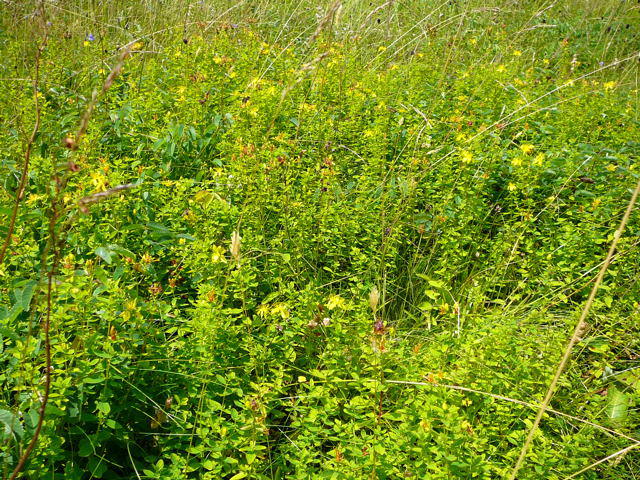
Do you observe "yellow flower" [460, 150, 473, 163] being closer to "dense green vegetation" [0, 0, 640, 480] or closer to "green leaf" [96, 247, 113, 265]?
"dense green vegetation" [0, 0, 640, 480]

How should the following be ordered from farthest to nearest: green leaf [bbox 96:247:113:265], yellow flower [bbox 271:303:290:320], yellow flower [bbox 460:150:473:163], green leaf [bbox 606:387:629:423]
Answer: yellow flower [bbox 460:150:473:163]
green leaf [bbox 606:387:629:423]
yellow flower [bbox 271:303:290:320]
green leaf [bbox 96:247:113:265]

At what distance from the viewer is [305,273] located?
2268 millimetres

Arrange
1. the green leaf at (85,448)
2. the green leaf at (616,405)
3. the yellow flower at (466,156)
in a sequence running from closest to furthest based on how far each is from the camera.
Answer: the green leaf at (85,448), the green leaf at (616,405), the yellow flower at (466,156)

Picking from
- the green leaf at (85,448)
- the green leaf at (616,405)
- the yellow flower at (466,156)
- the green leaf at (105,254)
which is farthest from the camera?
the yellow flower at (466,156)

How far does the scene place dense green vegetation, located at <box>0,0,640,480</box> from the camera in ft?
4.73

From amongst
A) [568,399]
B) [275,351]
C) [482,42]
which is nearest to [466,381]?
[568,399]

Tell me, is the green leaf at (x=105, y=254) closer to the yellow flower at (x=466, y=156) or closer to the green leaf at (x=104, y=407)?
the green leaf at (x=104, y=407)

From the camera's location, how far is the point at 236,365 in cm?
175

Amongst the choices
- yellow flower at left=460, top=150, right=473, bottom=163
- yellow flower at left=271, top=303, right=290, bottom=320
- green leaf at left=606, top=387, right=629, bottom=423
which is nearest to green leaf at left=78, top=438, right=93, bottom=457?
yellow flower at left=271, top=303, right=290, bottom=320

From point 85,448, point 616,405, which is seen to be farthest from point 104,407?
point 616,405

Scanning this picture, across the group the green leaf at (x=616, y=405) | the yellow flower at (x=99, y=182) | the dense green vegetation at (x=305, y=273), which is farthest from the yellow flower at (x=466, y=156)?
the yellow flower at (x=99, y=182)

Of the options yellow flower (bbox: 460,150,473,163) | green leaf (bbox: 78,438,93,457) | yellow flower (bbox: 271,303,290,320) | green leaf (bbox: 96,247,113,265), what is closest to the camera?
green leaf (bbox: 78,438,93,457)

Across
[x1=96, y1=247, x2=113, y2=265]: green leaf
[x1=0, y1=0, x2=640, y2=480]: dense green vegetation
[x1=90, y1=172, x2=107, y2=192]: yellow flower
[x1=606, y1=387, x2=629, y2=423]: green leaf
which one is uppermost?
[x1=90, y1=172, x2=107, y2=192]: yellow flower

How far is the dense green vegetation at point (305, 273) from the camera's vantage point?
144cm
